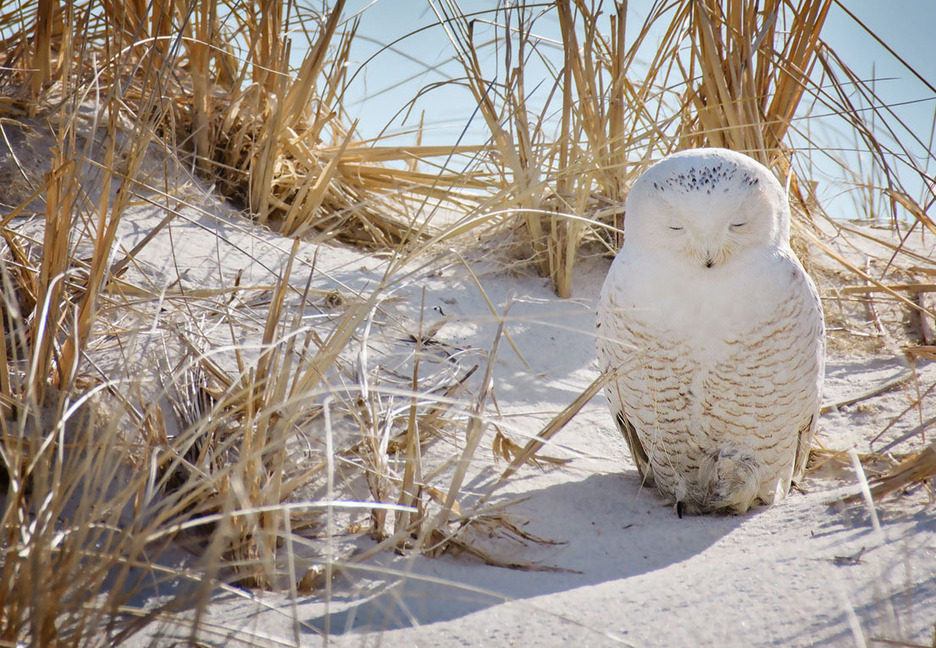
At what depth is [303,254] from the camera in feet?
10.1

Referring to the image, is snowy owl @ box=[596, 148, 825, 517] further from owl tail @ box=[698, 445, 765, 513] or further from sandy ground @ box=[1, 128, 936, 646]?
sandy ground @ box=[1, 128, 936, 646]

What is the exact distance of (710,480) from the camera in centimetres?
220

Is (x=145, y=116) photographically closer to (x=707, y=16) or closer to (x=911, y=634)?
(x=911, y=634)

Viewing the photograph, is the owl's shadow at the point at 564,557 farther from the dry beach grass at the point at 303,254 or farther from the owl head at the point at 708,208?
the owl head at the point at 708,208

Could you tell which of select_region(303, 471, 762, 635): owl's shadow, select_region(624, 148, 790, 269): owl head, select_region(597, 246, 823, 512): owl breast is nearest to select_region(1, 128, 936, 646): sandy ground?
select_region(303, 471, 762, 635): owl's shadow

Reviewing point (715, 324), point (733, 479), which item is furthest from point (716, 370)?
point (733, 479)

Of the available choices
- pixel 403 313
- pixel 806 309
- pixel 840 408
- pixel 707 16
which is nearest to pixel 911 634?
pixel 806 309

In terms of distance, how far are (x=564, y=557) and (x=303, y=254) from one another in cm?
171

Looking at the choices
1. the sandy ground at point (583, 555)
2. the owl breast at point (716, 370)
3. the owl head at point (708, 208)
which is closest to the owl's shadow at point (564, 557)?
the sandy ground at point (583, 555)

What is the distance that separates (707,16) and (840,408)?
1.50 m

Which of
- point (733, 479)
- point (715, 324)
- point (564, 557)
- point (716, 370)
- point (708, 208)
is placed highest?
point (708, 208)

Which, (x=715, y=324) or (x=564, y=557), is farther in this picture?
(x=715, y=324)

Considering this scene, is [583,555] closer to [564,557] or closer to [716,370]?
[564,557]

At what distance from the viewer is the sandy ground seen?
1.27m
